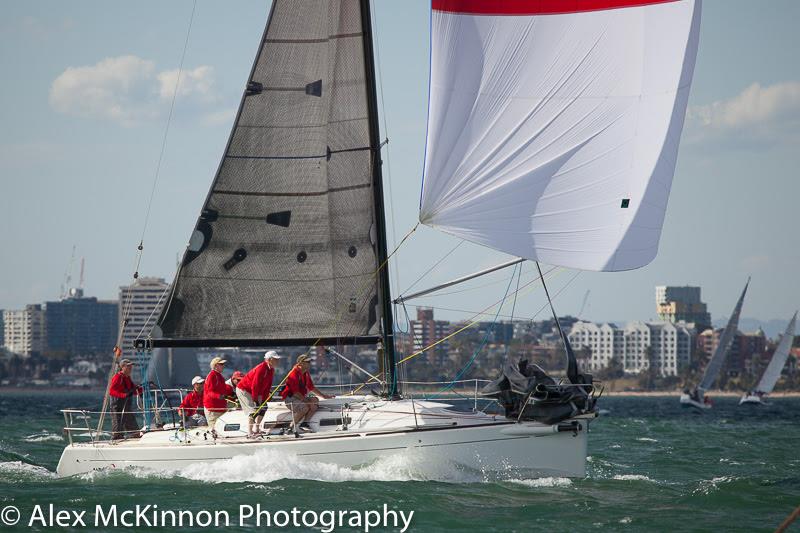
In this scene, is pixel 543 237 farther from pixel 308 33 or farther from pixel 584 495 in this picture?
pixel 308 33

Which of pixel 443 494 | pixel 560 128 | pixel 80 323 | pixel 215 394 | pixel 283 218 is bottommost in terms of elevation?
pixel 443 494

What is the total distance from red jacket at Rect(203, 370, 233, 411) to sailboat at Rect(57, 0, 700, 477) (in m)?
0.34

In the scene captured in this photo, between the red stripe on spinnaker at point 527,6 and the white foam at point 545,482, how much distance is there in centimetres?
666

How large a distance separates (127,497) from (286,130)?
6.24 meters

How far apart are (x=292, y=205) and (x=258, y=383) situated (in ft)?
9.56

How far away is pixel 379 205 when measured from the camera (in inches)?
746

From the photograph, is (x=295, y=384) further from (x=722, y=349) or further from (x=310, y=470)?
(x=722, y=349)

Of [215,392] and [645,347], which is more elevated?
[645,347]

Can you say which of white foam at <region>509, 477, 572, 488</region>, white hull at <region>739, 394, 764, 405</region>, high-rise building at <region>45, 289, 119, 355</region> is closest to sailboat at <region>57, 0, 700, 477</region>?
white foam at <region>509, 477, 572, 488</region>

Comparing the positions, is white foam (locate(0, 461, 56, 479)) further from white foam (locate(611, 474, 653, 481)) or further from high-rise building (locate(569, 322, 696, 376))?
high-rise building (locate(569, 322, 696, 376))

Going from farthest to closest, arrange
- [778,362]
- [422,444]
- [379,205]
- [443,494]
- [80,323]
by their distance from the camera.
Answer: [80,323] → [778,362] → [379,205] → [422,444] → [443,494]

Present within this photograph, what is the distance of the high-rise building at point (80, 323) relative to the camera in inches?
7323

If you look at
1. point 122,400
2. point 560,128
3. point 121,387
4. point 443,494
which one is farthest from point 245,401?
point 560,128

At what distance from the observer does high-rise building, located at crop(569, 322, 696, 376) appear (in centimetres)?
19175
